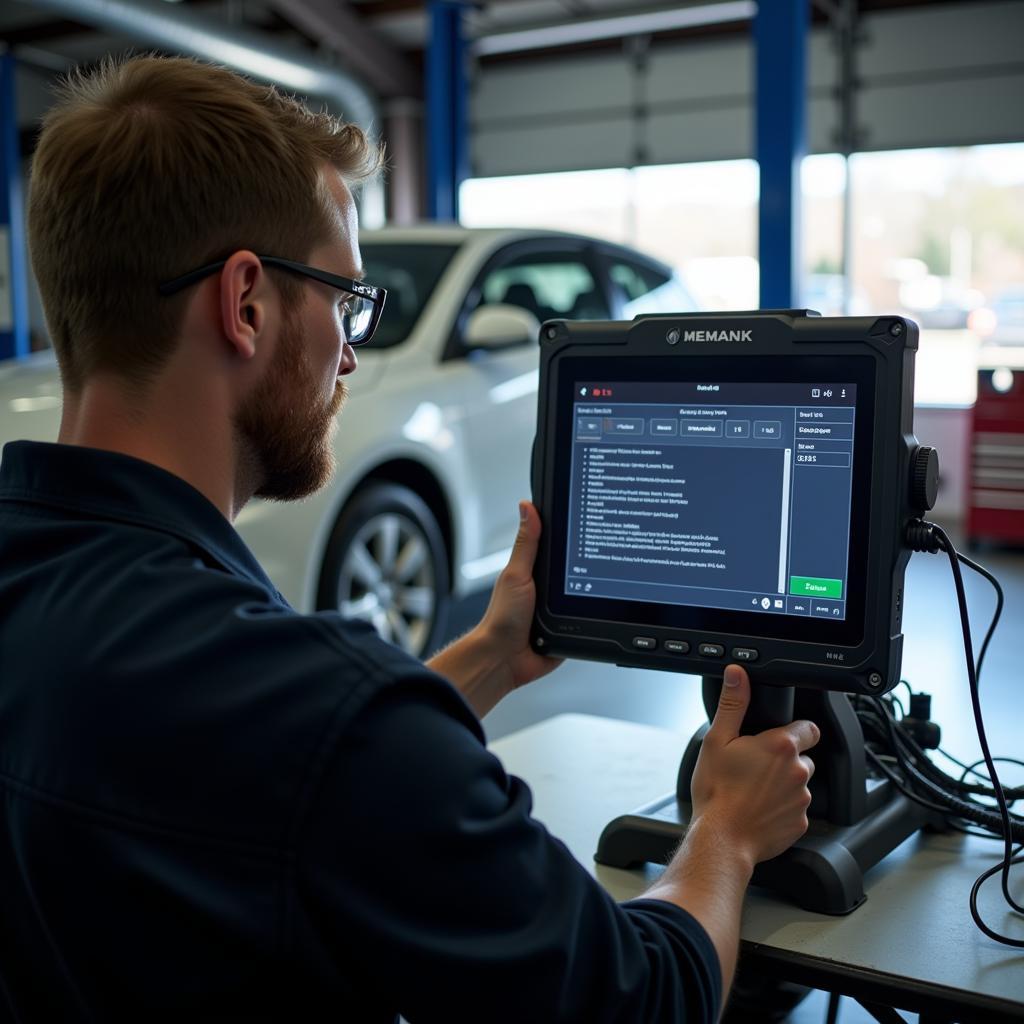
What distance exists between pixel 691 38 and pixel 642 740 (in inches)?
314

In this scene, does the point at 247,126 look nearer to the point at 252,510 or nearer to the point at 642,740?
the point at 642,740

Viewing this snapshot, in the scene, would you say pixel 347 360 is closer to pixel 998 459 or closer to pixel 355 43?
pixel 998 459

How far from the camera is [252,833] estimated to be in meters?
0.73

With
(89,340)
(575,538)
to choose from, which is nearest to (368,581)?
(575,538)

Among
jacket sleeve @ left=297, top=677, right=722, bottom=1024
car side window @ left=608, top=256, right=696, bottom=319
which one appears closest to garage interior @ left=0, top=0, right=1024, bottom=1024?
car side window @ left=608, top=256, right=696, bottom=319

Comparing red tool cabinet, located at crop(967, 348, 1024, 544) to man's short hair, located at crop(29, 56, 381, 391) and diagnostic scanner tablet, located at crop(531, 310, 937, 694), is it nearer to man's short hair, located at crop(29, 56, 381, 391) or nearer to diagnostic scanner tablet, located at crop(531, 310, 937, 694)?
diagnostic scanner tablet, located at crop(531, 310, 937, 694)

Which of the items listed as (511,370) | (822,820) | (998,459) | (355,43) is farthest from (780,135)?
(822,820)

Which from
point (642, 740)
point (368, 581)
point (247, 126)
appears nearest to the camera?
point (247, 126)

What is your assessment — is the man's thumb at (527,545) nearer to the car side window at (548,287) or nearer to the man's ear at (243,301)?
the man's ear at (243,301)

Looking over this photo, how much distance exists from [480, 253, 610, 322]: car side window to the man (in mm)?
3375

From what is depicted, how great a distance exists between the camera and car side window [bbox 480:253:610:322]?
173 inches

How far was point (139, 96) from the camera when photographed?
95 centimetres

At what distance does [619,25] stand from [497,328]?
4.63 metres

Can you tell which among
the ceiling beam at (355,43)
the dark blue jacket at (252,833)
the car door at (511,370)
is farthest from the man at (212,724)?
the ceiling beam at (355,43)
